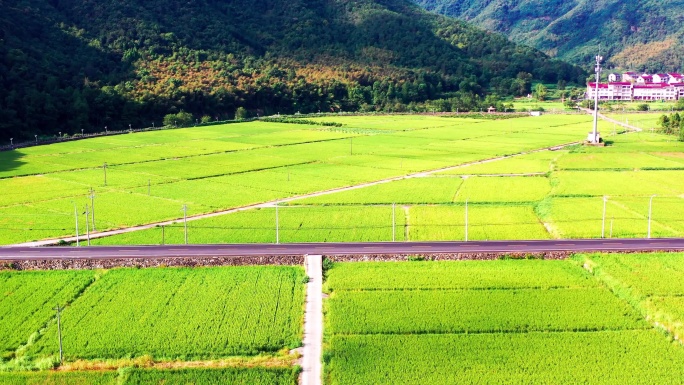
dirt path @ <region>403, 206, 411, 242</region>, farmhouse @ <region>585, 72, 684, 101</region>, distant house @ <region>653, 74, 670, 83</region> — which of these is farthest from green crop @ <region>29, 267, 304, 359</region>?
distant house @ <region>653, 74, 670, 83</region>

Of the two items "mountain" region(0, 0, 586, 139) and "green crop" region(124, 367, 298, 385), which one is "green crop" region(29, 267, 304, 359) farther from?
"mountain" region(0, 0, 586, 139)

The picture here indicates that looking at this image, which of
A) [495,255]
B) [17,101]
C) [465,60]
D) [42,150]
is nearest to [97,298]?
[495,255]

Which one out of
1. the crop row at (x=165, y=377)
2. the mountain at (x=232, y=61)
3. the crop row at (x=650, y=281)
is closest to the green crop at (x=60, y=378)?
the crop row at (x=165, y=377)

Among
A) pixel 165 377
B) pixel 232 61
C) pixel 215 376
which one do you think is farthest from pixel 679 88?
pixel 165 377

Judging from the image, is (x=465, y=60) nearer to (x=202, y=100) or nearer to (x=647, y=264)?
(x=202, y=100)

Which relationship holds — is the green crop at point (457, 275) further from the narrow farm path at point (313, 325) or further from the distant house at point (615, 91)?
the distant house at point (615, 91)

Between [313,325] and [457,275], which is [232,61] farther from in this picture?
[313,325]
